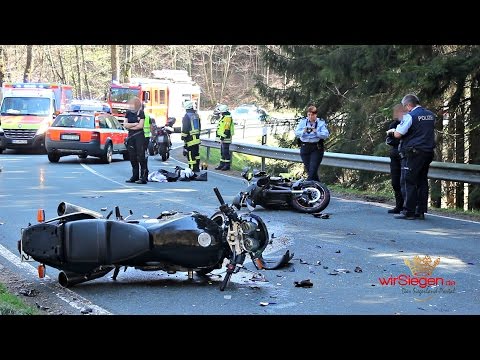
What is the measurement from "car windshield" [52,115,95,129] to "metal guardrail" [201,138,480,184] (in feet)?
16.9

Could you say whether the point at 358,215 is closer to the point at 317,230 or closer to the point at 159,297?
the point at 317,230

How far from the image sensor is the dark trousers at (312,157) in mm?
14328

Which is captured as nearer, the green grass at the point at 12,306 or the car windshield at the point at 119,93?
the green grass at the point at 12,306

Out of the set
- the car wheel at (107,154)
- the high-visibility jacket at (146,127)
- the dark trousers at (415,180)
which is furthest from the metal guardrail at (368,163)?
the car wheel at (107,154)

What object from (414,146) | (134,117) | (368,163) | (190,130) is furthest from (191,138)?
(414,146)

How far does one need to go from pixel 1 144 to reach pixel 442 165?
2034 centimetres

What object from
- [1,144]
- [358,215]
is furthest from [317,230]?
[1,144]

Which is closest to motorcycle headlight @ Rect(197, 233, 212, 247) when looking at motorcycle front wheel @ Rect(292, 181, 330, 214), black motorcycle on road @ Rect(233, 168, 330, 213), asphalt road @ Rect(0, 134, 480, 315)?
asphalt road @ Rect(0, 134, 480, 315)

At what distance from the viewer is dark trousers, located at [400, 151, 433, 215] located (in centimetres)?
1195

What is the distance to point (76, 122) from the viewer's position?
24.8 m

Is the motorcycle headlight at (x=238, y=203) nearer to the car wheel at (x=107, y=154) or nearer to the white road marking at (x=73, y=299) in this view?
the white road marking at (x=73, y=299)

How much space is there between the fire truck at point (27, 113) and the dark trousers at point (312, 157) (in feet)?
56.9

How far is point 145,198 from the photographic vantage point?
14.2 metres
